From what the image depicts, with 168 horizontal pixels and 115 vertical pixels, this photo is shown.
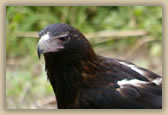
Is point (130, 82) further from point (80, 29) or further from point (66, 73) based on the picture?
point (80, 29)

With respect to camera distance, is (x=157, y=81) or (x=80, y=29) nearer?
(x=157, y=81)

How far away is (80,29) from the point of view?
4523mm

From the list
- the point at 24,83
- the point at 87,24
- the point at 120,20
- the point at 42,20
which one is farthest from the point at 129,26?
the point at 24,83

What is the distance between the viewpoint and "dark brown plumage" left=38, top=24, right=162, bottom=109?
330 cm

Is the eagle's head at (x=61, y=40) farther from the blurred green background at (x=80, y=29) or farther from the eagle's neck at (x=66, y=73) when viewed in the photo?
the blurred green background at (x=80, y=29)

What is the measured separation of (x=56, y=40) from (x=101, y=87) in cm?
48

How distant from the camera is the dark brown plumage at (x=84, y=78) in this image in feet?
10.8

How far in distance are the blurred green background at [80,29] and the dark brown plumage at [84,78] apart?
0.72 metres

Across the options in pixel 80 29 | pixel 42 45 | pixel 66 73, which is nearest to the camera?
pixel 42 45

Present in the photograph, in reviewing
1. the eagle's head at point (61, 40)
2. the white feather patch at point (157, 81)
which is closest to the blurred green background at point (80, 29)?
the white feather patch at point (157, 81)

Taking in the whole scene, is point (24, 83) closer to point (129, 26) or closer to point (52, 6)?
point (52, 6)

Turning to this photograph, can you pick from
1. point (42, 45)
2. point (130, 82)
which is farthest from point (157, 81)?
point (42, 45)

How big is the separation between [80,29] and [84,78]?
118cm

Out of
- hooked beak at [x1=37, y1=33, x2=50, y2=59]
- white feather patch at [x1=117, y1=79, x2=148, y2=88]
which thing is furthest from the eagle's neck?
white feather patch at [x1=117, y1=79, x2=148, y2=88]
